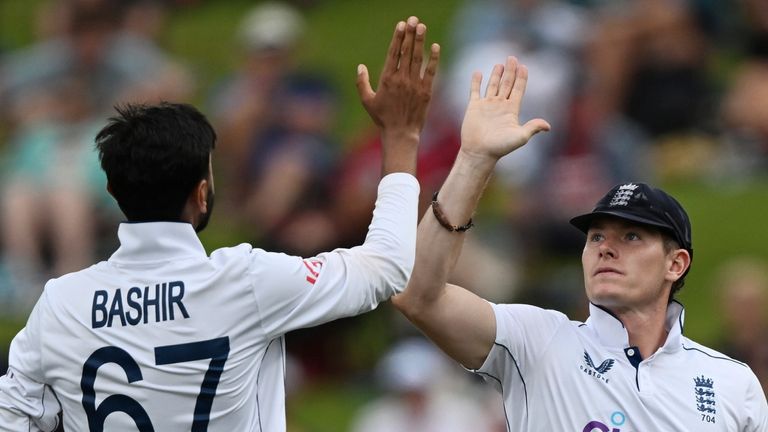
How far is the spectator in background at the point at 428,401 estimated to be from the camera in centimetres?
870

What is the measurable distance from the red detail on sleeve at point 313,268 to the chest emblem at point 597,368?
1126 millimetres

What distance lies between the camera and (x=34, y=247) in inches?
420

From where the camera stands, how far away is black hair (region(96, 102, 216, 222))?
12.8 feet

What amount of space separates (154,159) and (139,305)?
0.41m

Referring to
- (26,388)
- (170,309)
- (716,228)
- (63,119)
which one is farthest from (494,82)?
(63,119)

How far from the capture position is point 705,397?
15.1ft

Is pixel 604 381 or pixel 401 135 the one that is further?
pixel 604 381

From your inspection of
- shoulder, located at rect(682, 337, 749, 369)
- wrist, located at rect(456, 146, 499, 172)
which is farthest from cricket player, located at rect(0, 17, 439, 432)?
shoulder, located at rect(682, 337, 749, 369)

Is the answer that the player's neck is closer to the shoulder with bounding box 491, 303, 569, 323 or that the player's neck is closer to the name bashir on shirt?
the shoulder with bounding box 491, 303, 569, 323

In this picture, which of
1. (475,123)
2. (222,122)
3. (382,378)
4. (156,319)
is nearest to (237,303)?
(156,319)

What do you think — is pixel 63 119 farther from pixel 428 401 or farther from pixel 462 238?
pixel 462 238

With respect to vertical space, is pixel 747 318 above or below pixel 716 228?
below

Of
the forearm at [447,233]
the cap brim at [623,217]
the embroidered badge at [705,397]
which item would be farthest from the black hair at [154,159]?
the embroidered badge at [705,397]

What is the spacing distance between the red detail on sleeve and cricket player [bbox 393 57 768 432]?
59cm
